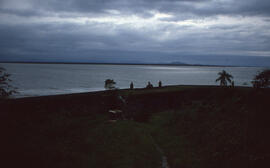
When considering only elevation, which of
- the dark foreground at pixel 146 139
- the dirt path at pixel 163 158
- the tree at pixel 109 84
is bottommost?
the dirt path at pixel 163 158

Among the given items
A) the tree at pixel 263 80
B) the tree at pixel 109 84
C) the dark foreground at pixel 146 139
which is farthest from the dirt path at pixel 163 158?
the tree at pixel 109 84


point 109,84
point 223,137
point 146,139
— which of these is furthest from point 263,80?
point 109,84

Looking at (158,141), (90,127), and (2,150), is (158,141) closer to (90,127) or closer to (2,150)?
(90,127)

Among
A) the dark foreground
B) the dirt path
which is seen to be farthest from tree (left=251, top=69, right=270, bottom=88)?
the dirt path

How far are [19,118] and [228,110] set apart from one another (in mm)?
13182

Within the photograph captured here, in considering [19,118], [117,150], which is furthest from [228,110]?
[19,118]

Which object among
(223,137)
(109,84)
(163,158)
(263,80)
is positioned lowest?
(163,158)

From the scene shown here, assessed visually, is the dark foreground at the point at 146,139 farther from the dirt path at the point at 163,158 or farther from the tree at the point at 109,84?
the tree at the point at 109,84

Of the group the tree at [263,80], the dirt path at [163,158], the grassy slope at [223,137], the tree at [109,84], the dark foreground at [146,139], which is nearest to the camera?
the dark foreground at [146,139]

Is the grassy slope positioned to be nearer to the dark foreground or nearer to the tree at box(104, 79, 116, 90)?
the dark foreground

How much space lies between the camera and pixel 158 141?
13797 mm

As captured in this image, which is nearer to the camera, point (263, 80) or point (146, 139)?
point (146, 139)

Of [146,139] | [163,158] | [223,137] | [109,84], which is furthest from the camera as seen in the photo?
[109,84]

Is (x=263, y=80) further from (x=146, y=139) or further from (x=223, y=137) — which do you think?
(x=146, y=139)
